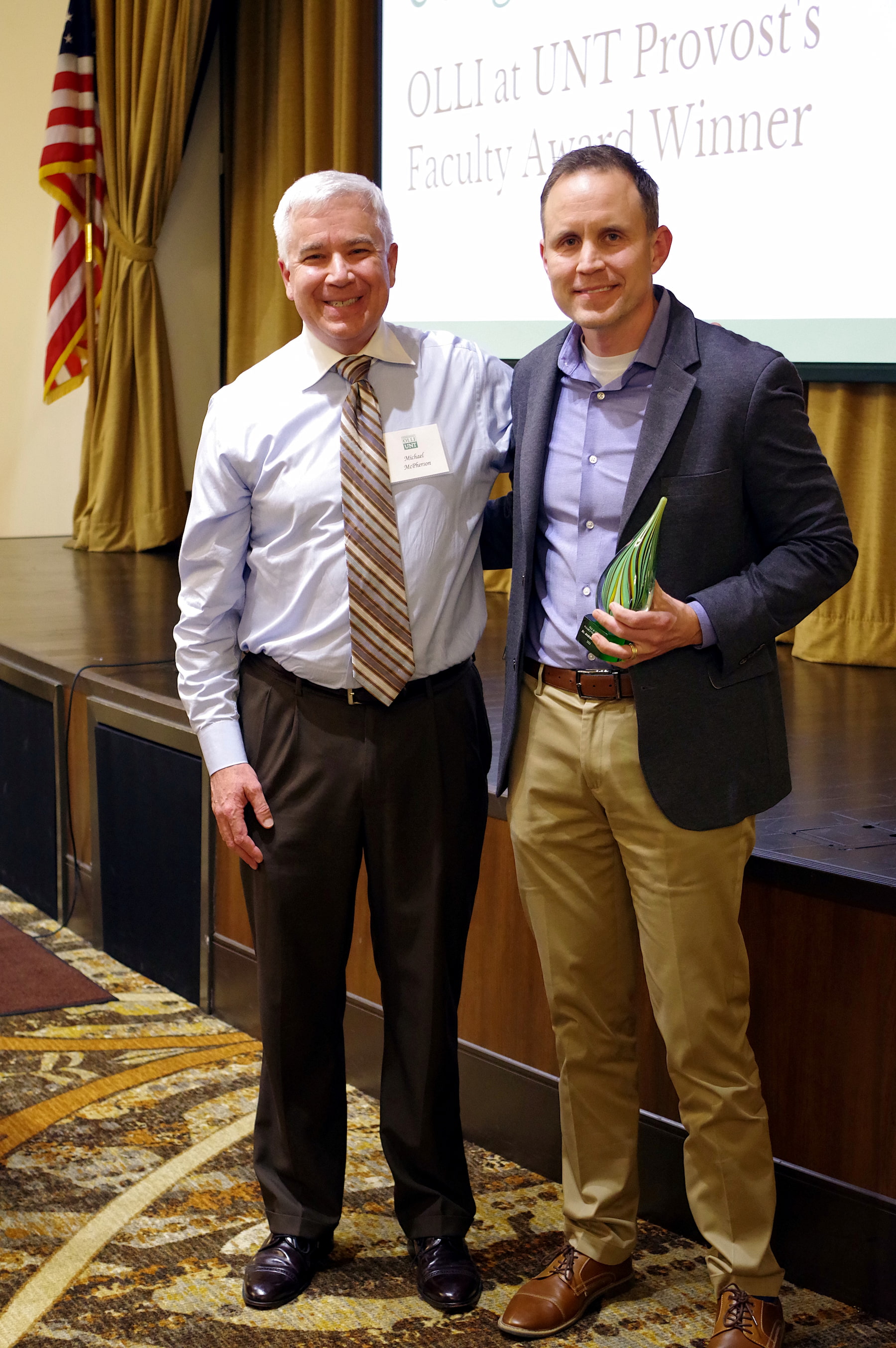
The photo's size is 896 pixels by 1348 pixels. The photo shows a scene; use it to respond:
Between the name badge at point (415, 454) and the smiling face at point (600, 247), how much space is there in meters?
0.26

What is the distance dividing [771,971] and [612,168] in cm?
104

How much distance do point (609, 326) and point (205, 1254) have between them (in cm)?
135

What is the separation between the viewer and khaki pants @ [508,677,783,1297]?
1681 millimetres

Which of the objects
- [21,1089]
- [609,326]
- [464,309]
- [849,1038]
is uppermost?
[464,309]

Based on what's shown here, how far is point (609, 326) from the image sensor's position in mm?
1655

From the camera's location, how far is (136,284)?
20.6 feet

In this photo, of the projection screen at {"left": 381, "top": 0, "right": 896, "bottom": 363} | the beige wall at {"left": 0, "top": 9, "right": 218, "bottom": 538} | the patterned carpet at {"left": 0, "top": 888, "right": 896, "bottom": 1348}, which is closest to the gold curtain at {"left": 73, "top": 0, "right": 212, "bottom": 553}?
the beige wall at {"left": 0, "top": 9, "right": 218, "bottom": 538}

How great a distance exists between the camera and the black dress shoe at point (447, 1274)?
184 cm

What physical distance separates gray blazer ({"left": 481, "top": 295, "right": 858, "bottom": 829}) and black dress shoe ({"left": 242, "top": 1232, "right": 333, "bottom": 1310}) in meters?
0.80

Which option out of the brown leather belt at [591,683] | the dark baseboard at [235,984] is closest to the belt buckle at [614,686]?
the brown leather belt at [591,683]

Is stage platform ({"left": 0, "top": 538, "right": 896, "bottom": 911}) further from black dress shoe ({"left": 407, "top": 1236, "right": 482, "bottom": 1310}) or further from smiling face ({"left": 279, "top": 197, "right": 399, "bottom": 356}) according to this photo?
smiling face ({"left": 279, "top": 197, "right": 399, "bottom": 356})

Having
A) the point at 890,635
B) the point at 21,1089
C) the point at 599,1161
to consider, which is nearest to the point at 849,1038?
the point at 599,1161

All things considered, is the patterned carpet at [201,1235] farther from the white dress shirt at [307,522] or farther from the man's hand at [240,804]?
the white dress shirt at [307,522]

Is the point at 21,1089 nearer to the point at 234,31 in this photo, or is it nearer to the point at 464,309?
the point at 464,309
